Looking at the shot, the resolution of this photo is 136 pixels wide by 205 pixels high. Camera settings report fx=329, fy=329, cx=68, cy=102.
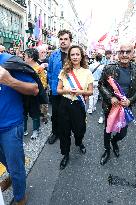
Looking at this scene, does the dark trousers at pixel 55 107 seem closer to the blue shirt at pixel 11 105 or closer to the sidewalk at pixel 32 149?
the sidewalk at pixel 32 149

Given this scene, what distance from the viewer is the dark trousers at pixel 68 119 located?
194 inches

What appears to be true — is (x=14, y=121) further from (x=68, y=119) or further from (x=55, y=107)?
(x=55, y=107)

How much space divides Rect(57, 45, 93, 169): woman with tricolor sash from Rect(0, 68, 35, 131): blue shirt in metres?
1.67

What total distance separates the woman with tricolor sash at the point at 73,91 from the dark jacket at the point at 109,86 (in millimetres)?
200

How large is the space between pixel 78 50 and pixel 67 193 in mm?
2039

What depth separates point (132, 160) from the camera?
5410mm

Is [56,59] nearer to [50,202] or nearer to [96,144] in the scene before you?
[96,144]

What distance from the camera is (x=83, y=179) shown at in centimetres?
460

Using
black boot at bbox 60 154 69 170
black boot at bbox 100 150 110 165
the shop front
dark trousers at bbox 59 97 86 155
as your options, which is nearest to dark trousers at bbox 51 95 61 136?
dark trousers at bbox 59 97 86 155

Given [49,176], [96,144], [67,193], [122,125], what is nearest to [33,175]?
[49,176]

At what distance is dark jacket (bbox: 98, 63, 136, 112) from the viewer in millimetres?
4746

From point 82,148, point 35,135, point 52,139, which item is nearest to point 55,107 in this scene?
point 52,139

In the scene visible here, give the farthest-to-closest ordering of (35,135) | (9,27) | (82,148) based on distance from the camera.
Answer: (9,27)
(35,135)
(82,148)

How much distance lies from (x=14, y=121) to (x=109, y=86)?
214 centimetres
